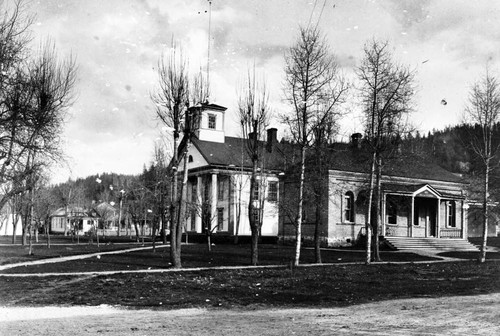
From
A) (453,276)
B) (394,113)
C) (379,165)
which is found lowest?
(453,276)

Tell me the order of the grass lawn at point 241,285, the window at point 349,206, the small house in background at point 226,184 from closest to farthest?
the grass lawn at point 241,285 → the window at point 349,206 → the small house in background at point 226,184

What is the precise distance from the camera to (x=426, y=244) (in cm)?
3766

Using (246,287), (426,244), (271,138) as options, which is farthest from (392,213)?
(246,287)

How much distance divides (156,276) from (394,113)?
44.3ft

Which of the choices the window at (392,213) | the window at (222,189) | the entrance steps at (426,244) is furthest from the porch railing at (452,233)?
the window at (222,189)

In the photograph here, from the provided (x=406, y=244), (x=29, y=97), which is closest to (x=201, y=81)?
(x=29, y=97)

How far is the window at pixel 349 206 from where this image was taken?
4031cm

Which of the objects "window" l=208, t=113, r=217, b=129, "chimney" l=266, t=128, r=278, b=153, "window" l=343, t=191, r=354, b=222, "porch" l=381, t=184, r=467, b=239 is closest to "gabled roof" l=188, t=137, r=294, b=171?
"chimney" l=266, t=128, r=278, b=153

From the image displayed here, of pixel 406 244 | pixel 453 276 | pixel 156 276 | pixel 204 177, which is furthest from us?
pixel 204 177

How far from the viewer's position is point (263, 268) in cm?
2216

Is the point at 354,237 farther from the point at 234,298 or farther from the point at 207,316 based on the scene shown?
the point at 207,316

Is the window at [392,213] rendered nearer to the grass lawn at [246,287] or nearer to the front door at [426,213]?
the front door at [426,213]

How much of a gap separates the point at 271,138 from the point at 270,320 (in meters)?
38.1

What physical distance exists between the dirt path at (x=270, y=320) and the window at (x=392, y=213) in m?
28.8
